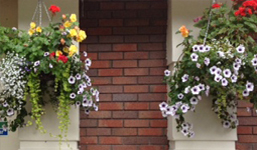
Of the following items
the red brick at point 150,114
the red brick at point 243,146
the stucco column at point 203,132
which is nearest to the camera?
the stucco column at point 203,132

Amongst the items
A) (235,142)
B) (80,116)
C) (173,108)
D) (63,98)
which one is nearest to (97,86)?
(80,116)

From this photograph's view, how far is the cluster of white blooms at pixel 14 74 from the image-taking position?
4.01 metres

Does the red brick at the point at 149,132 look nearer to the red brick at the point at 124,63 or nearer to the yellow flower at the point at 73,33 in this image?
the red brick at the point at 124,63

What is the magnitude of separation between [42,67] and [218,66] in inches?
57.1

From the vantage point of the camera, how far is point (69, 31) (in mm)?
4016

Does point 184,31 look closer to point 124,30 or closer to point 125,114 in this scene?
point 124,30

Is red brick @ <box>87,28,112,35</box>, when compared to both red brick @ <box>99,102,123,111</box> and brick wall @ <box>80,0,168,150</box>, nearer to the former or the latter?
brick wall @ <box>80,0,168,150</box>

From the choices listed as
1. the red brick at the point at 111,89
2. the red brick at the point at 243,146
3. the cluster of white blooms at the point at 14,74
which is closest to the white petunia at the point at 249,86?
the red brick at the point at 243,146

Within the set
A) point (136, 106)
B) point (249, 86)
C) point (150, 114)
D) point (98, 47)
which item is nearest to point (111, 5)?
point (98, 47)

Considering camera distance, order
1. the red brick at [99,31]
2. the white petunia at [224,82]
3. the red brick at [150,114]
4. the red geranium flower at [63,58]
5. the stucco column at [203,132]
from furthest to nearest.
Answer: the red brick at [99,31] → the red brick at [150,114] → the stucco column at [203,132] → the red geranium flower at [63,58] → the white petunia at [224,82]

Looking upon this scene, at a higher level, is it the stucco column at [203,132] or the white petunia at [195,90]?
the white petunia at [195,90]

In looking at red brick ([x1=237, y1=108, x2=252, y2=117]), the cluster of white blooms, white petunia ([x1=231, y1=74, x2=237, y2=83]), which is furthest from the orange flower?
the cluster of white blooms

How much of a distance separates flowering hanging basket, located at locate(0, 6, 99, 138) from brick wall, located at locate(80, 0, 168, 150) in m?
0.50

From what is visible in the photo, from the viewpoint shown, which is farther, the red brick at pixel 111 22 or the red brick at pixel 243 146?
the red brick at pixel 111 22
